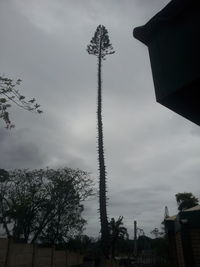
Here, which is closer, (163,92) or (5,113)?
(163,92)

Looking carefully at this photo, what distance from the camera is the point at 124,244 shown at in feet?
212

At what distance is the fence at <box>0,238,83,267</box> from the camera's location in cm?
1128

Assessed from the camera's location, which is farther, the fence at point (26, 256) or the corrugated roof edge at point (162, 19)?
the fence at point (26, 256)

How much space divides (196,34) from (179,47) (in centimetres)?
9

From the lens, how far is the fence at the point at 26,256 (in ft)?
37.0

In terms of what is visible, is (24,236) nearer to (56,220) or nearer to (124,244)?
(56,220)

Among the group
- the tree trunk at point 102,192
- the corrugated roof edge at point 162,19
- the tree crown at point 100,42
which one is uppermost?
the tree crown at point 100,42

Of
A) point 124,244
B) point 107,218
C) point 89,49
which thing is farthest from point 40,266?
point 124,244


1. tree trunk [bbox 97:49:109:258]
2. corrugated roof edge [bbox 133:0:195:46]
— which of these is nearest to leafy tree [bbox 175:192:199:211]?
tree trunk [bbox 97:49:109:258]

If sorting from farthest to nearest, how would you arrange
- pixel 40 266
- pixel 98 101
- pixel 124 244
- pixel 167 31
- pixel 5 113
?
pixel 124 244, pixel 98 101, pixel 40 266, pixel 5 113, pixel 167 31

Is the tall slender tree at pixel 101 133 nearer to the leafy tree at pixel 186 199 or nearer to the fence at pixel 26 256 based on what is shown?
the fence at pixel 26 256

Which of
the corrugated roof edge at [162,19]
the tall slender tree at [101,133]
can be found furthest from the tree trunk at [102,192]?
the corrugated roof edge at [162,19]

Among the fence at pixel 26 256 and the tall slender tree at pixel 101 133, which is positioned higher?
the tall slender tree at pixel 101 133

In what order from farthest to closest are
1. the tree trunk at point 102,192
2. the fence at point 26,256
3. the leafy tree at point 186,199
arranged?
the leafy tree at point 186,199
the tree trunk at point 102,192
the fence at point 26,256
